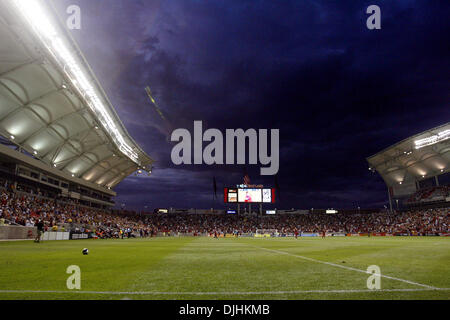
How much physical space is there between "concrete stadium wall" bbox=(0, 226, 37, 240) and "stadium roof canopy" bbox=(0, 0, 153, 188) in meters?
12.1

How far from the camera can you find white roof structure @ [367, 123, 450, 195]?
55.7 metres

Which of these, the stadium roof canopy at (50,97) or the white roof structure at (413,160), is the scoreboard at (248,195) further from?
the stadium roof canopy at (50,97)

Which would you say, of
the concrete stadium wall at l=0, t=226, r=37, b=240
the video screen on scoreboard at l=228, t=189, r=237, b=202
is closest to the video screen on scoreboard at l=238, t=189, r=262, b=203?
the video screen on scoreboard at l=228, t=189, r=237, b=202

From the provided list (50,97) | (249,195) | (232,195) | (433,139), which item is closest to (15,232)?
(50,97)

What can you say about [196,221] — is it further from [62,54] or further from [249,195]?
[62,54]

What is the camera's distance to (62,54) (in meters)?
25.3

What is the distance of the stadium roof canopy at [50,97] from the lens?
21172 mm

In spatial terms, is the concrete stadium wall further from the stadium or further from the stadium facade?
the stadium facade

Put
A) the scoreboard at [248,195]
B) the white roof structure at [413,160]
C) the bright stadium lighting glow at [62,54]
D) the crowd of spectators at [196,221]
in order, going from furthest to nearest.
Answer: the scoreboard at [248,195]
the white roof structure at [413,160]
the crowd of spectators at [196,221]
the bright stadium lighting glow at [62,54]

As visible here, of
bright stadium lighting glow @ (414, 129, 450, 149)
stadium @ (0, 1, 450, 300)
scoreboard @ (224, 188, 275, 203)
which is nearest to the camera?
stadium @ (0, 1, 450, 300)

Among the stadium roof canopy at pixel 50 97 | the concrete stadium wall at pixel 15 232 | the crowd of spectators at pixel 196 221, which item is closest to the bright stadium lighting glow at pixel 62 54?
the stadium roof canopy at pixel 50 97

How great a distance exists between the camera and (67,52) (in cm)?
2555

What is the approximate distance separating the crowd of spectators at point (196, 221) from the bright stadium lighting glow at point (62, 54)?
526 inches
